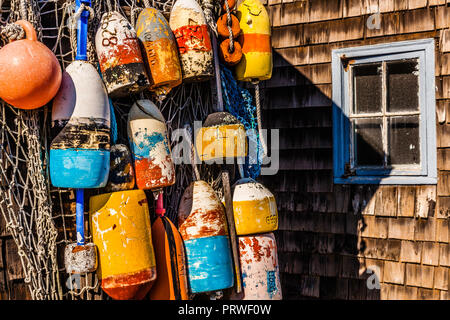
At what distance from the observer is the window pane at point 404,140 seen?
3.80 metres

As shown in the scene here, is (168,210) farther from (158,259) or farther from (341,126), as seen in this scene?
(341,126)

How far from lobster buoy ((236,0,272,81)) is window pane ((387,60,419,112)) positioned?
123 cm

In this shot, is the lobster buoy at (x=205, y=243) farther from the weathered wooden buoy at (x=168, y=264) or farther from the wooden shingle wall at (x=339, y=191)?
the wooden shingle wall at (x=339, y=191)

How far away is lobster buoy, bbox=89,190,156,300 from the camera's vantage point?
231cm

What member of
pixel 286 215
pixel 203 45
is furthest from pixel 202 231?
pixel 286 215

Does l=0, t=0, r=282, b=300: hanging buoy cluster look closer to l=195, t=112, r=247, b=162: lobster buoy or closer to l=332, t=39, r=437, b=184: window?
l=195, t=112, r=247, b=162: lobster buoy

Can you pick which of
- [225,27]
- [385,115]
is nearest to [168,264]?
[225,27]

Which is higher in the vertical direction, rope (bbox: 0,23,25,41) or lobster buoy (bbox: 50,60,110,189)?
rope (bbox: 0,23,25,41)

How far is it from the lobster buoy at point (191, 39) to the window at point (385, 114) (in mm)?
1617

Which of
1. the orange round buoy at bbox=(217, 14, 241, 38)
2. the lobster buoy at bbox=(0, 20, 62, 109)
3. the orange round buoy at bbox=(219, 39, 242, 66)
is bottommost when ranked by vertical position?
the lobster buoy at bbox=(0, 20, 62, 109)

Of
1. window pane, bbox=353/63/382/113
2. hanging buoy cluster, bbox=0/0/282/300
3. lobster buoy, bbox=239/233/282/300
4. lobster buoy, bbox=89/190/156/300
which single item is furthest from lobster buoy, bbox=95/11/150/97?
window pane, bbox=353/63/382/113

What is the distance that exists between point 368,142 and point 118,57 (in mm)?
2393

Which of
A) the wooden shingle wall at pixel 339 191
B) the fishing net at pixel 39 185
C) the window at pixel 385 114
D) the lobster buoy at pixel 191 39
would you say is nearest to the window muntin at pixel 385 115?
the window at pixel 385 114

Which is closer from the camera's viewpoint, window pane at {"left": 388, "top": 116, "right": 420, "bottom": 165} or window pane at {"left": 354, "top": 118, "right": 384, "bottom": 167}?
window pane at {"left": 388, "top": 116, "right": 420, "bottom": 165}
